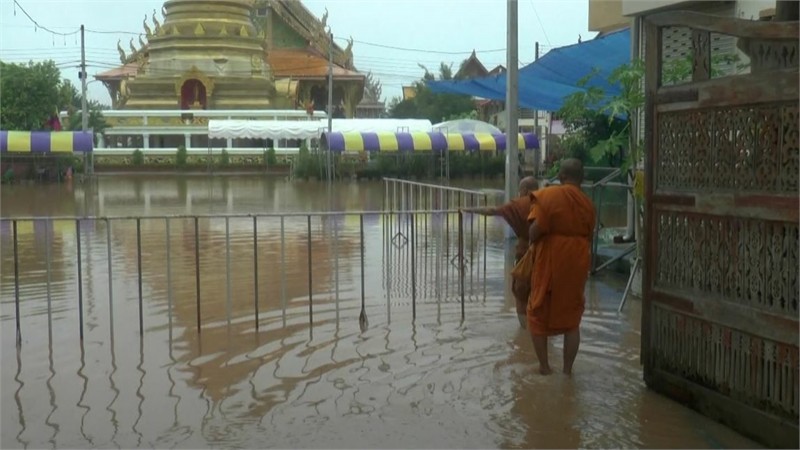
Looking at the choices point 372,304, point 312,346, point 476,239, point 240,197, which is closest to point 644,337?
point 312,346

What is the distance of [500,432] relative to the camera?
16.8 feet

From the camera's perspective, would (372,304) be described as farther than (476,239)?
No

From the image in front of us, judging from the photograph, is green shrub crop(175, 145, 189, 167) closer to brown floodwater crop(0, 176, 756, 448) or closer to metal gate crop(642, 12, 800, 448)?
brown floodwater crop(0, 176, 756, 448)

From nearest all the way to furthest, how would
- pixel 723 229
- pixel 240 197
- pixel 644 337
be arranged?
pixel 723 229
pixel 644 337
pixel 240 197

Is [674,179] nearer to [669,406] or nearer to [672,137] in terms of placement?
[672,137]

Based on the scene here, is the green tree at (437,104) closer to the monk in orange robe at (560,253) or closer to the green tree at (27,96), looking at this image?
the green tree at (27,96)

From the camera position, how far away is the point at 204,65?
45031 millimetres

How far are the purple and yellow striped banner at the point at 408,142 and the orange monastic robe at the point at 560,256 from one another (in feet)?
87.9

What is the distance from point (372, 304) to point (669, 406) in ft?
13.8

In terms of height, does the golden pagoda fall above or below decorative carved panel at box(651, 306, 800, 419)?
above

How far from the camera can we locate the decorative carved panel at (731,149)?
4.52 meters

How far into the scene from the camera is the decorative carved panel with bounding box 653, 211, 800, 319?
14.8 ft

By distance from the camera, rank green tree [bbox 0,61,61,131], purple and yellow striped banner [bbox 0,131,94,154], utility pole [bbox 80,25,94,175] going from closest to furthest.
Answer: purple and yellow striped banner [bbox 0,131,94,154] → utility pole [bbox 80,25,94,175] → green tree [bbox 0,61,61,131]

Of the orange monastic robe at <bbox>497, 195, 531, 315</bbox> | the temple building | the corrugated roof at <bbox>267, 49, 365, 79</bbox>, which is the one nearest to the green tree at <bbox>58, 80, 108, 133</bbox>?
the temple building
